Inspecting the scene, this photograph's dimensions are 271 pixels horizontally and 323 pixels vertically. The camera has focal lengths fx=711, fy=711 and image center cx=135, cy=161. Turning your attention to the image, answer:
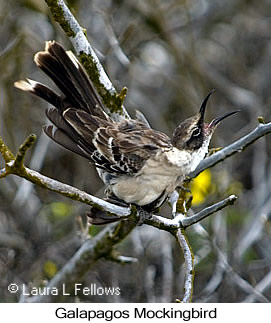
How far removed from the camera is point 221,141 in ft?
21.7

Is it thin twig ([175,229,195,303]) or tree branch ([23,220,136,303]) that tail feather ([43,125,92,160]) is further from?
thin twig ([175,229,195,303])

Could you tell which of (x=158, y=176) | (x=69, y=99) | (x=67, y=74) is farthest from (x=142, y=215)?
(x=67, y=74)

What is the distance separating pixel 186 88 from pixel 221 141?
0.59 meters

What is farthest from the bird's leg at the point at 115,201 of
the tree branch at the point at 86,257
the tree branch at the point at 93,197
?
the tree branch at the point at 86,257

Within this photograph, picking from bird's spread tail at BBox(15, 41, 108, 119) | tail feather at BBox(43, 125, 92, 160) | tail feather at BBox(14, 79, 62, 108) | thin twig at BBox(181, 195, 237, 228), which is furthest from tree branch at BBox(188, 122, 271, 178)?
tail feather at BBox(14, 79, 62, 108)

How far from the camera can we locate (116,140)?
425 centimetres

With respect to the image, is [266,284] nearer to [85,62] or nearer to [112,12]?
[85,62]

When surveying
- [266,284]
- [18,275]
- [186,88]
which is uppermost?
[186,88]

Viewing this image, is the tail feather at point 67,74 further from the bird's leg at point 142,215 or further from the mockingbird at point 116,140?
the bird's leg at point 142,215

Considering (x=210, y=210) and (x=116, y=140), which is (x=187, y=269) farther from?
(x=116, y=140)

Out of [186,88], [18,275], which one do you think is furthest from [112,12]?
[18,275]

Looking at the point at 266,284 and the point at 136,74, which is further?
the point at 136,74

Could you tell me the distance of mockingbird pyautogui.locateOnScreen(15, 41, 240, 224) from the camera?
13.4 ft

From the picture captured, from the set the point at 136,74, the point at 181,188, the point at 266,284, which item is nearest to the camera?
the point at 181,188
